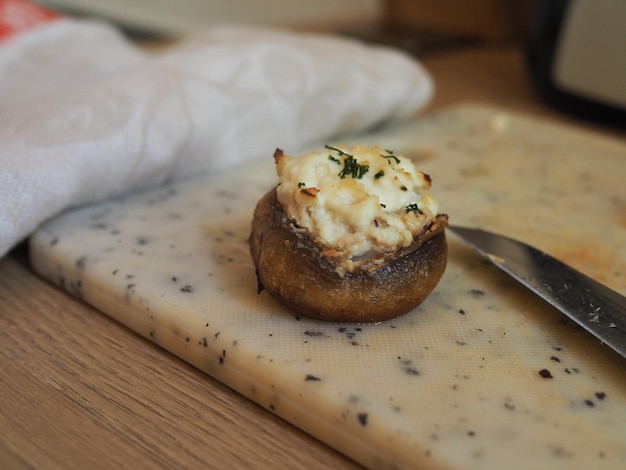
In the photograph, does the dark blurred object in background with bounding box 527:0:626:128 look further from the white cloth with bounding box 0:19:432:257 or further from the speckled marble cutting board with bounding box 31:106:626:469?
the speckled marble cutting board with bounding box 31:106:626:469

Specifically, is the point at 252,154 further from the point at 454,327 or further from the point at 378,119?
the point at 454,327

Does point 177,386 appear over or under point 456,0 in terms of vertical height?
under

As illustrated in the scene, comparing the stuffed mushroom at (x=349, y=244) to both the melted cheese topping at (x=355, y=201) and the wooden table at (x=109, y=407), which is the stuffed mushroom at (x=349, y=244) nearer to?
the melted cheese topping at (x=355, y=201)

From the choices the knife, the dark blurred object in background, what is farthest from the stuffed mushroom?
the dark blurred object in background

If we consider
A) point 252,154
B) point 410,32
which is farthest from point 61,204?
point 410,32

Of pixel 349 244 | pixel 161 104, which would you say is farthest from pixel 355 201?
pixel 161 104

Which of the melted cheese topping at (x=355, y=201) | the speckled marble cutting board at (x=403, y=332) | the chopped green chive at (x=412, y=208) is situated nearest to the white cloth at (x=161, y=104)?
the speckled marble cutting board at (x=403, y=332)
